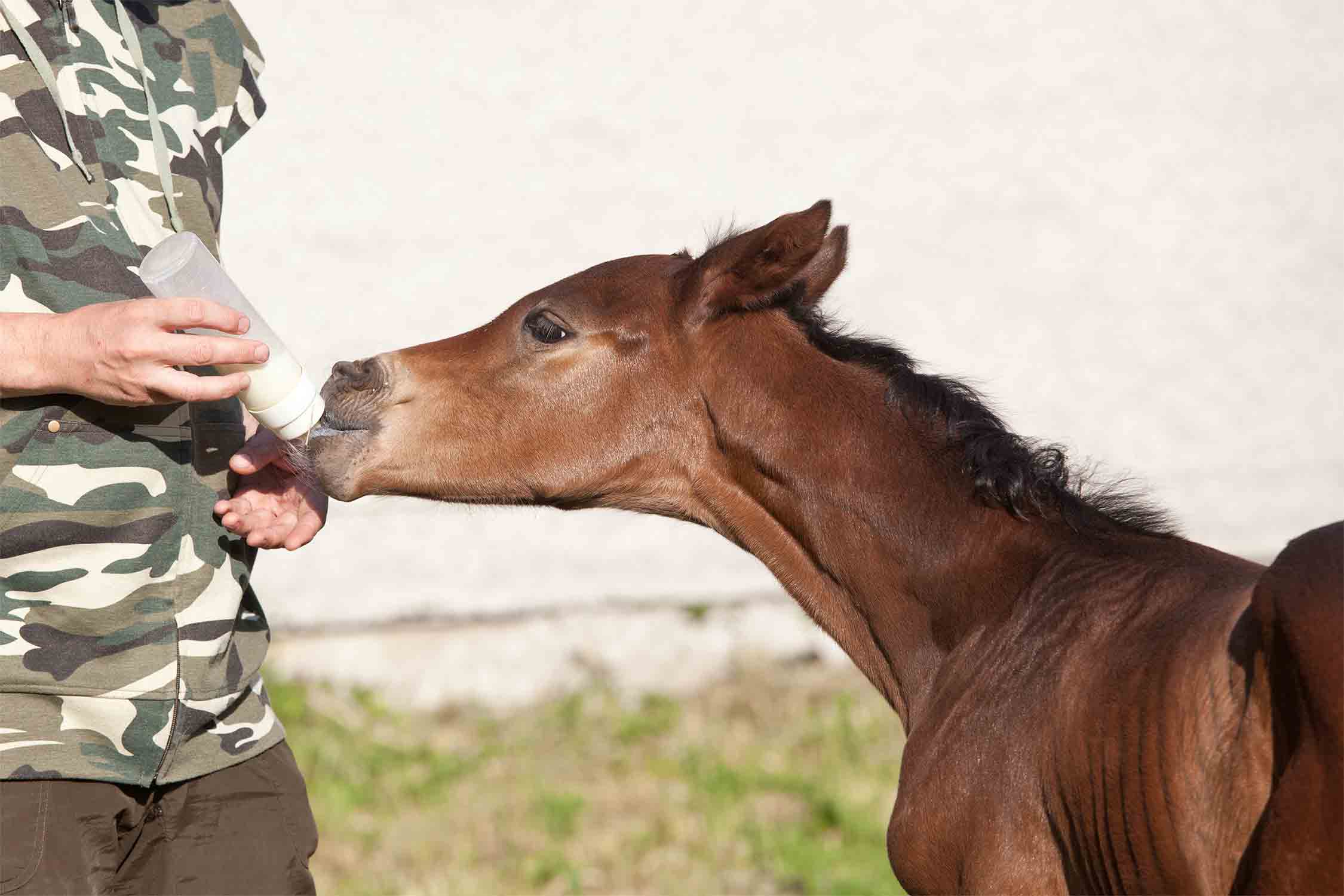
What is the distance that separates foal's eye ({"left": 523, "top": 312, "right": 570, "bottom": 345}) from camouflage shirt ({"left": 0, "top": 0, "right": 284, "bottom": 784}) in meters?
0.78

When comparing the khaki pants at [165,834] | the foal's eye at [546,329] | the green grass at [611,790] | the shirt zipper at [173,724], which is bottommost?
the green grass at [611,790]

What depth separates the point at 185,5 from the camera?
9.65 ft

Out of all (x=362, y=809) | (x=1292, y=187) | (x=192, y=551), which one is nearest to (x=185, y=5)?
(x=192, y=551)

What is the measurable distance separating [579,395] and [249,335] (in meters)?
0.76

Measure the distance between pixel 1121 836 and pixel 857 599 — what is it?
0.87 m

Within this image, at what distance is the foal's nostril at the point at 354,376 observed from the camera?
10.3 ft

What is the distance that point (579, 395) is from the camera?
3.18 metres

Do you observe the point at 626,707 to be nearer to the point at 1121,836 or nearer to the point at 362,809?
the point at 362,809

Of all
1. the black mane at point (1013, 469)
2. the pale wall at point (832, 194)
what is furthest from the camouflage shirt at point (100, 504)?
the pale wall at point (832, 194)

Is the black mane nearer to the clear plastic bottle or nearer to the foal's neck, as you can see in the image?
the foal's neck

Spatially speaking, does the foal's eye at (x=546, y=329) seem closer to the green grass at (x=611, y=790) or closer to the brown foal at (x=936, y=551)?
the brown foal at (x=936, y=551)

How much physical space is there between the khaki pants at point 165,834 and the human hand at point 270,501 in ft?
1.41

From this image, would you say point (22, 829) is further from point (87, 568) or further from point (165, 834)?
point (87, 568)

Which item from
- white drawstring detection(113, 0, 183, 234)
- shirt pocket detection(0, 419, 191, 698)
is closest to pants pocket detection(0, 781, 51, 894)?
shirt pocket detection(0, 419, 191, 698)
